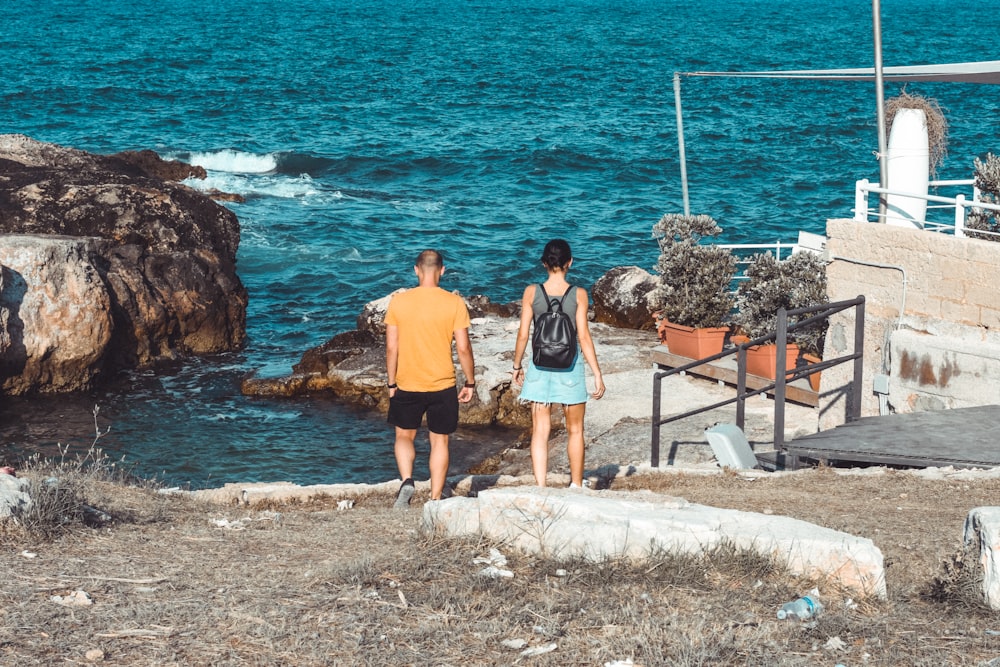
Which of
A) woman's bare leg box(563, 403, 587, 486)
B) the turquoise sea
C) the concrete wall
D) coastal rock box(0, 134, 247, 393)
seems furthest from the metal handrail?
coastal rock box(0, 134, 247, 393)

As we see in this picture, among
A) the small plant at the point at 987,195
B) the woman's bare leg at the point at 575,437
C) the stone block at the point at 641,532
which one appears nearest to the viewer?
the stone block at the point at 641,532

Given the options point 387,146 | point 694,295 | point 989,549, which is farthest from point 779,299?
point 387,146

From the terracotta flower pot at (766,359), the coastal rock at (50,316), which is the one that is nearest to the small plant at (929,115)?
the terracotta flower pot at (766,359)

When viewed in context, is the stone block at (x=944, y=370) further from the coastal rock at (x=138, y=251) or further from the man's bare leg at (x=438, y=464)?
the coastal rock at (x=138, y=251)

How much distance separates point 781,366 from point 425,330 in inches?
132

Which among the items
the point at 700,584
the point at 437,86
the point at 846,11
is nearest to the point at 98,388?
the point at 700,584

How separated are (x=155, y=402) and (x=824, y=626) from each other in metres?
12.0

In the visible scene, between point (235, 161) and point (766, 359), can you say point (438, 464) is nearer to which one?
point (766, 359)

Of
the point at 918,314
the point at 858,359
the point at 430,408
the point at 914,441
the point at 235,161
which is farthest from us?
the point at 235,161

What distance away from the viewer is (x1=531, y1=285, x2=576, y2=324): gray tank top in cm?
724

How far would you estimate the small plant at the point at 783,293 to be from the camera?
1241cm

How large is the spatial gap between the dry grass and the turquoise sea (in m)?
6.66

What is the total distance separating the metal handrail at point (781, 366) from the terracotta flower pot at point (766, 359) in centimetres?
196

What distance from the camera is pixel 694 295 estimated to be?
13484 millimetres
